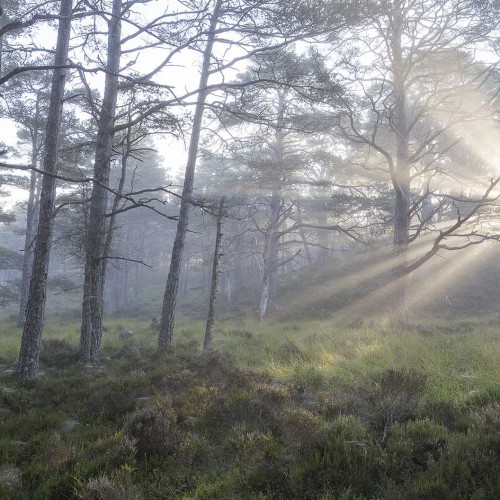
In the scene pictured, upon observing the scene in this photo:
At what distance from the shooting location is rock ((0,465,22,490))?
13.6 feet

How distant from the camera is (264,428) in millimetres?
5207

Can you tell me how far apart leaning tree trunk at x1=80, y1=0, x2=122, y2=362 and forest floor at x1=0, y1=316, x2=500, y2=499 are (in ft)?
4.32

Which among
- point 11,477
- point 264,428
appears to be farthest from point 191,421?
point 11,477

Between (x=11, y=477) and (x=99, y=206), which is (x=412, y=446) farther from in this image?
(x=99, y=206)

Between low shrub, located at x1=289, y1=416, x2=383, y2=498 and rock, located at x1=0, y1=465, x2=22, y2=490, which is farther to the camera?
rock, located at x1=0, y1=465, x2=22, y2=490

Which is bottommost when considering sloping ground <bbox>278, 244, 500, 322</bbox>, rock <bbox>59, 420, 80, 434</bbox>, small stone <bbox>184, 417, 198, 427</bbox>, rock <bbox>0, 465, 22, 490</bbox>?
rock <bbox>59, 420, 80, 434</bbox>

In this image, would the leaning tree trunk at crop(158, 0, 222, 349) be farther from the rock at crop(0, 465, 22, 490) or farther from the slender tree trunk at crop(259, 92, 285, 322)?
the rock at crop(0, 465, 22, 490)

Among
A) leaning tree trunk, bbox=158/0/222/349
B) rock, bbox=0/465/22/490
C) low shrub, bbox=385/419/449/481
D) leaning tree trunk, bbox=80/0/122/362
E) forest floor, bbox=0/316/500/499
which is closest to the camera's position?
forest floor, bbox=0/316/500/499

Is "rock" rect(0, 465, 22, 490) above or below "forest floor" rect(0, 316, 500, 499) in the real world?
below

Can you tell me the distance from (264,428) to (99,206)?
24.0 feet

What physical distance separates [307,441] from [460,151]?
25264 millimetres

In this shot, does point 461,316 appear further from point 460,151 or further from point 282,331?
point 460,151

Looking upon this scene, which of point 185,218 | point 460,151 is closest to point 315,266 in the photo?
point 460,151

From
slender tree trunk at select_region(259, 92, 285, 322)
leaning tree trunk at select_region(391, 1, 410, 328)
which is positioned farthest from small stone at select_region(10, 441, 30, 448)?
slender tree trunk at select_region(259, 92, 285, 322)
